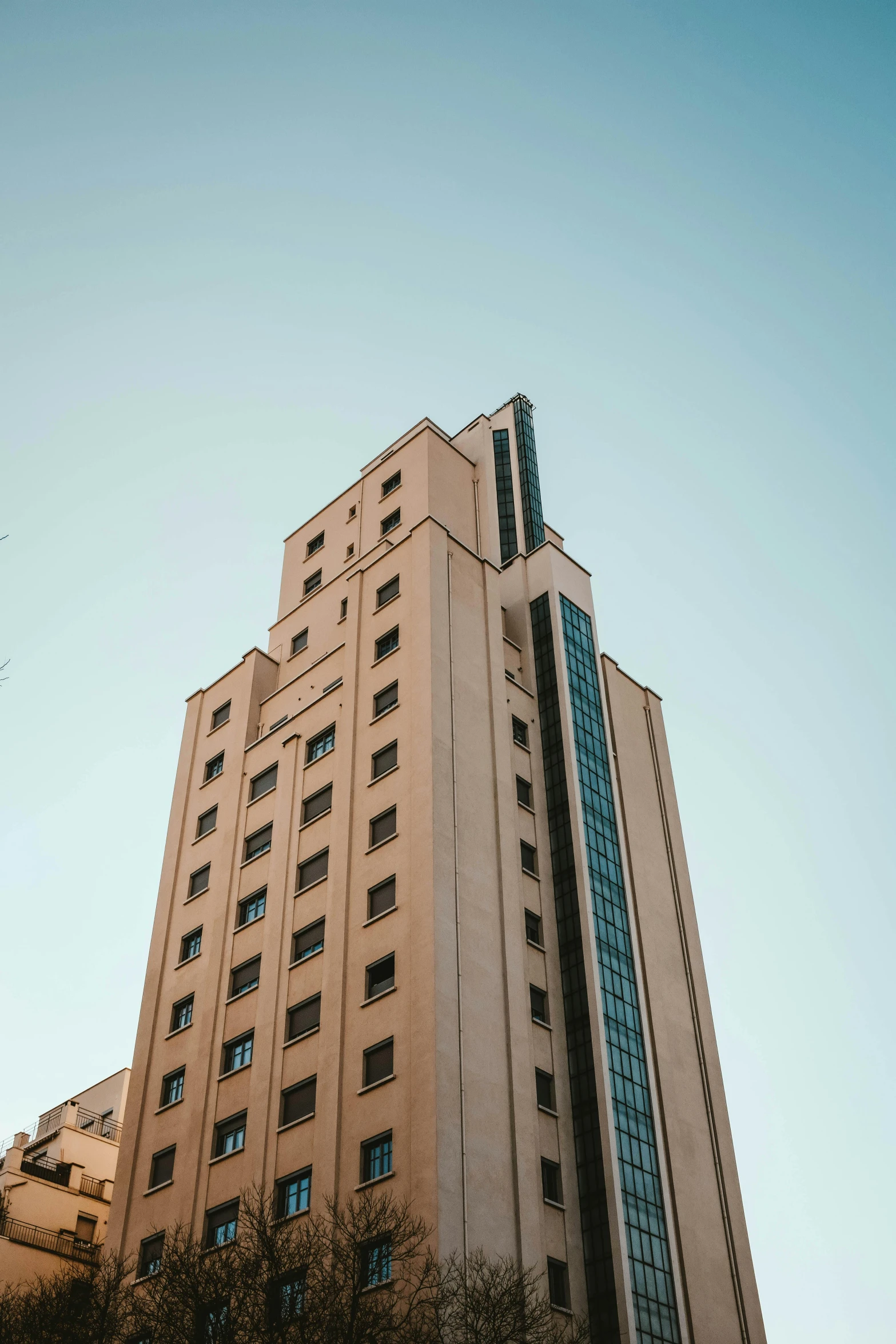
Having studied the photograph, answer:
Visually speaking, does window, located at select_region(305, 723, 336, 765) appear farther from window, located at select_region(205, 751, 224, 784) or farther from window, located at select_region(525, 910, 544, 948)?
window, located at select_region(525, 910, 544, 948)

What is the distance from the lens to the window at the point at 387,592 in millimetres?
50375

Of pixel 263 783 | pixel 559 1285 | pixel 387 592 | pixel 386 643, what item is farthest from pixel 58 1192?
pixel 387 592

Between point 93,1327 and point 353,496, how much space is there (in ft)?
137

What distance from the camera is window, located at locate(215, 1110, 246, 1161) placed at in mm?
38875

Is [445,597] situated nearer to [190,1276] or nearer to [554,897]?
[554,897]

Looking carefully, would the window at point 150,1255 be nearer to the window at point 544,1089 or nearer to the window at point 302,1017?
the window at point 302,1017

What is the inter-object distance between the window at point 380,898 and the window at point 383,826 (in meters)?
1.78

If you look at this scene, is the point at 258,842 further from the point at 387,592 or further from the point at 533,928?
the point at 533,928

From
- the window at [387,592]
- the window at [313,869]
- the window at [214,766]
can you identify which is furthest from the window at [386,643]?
the window at [214,766]

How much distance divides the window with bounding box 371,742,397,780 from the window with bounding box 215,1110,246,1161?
12486 millimetres

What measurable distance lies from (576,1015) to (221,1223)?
13.3m

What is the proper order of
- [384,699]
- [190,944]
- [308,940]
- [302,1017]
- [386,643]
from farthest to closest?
[386,643], [190,944], [384,699], [308,940], [302,1017]

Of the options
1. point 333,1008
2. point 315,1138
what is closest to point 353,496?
point 333,1008

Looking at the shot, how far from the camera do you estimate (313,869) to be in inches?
1740
